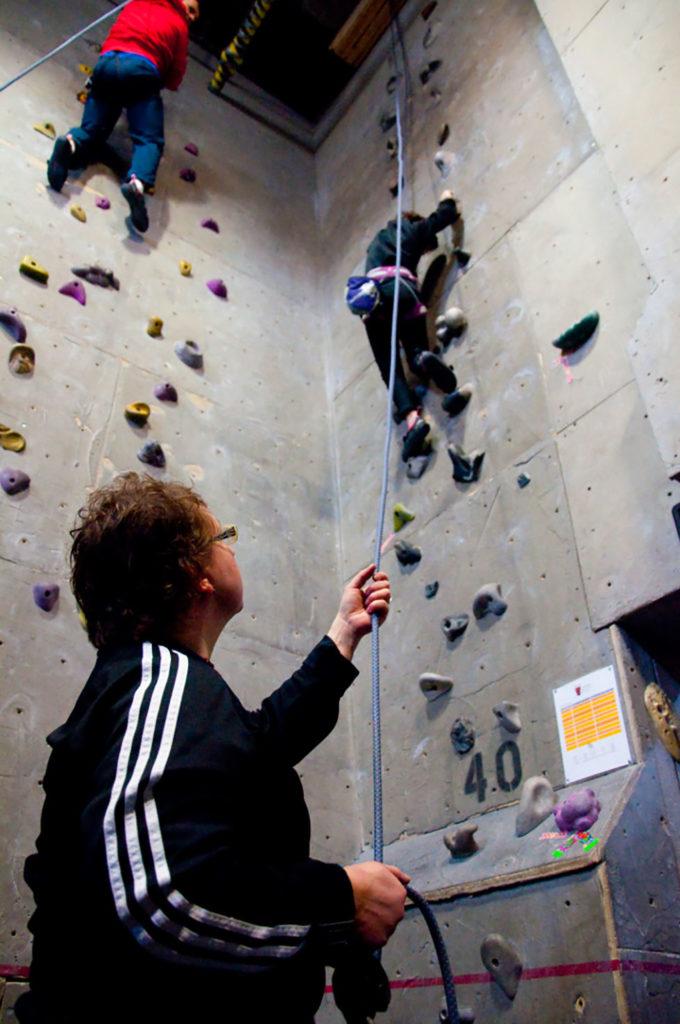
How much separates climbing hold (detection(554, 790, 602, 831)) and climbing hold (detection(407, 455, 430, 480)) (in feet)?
4.44

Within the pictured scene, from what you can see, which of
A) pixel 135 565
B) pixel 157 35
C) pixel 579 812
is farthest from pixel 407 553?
pixel 157 35

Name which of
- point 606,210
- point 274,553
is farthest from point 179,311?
point 606,210

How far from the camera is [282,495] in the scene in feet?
10.5

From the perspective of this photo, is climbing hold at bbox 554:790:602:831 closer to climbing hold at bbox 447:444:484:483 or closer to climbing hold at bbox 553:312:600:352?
climbing hold at bbox 447:444:484:483


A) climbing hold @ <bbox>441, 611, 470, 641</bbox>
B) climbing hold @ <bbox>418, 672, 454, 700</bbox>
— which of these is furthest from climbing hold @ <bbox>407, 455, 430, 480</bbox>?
climbing hold @ <bbox>418, 672, 454, 700</bbox>

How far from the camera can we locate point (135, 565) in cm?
Answer: 119

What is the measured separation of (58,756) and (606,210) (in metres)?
2.21

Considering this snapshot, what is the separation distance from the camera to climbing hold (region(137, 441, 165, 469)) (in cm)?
280

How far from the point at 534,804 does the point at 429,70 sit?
136 inches

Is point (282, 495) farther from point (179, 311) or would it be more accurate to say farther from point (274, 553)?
point (179, 311)

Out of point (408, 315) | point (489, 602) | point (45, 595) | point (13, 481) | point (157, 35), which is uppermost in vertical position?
point (157, 35)

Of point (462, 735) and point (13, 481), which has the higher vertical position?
point (462, 735)

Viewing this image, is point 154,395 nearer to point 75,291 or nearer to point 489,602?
point 75,291

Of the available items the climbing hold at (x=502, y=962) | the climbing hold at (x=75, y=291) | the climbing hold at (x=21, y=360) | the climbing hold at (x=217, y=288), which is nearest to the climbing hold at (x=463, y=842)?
the climbing hold at (x=502, y=962)
